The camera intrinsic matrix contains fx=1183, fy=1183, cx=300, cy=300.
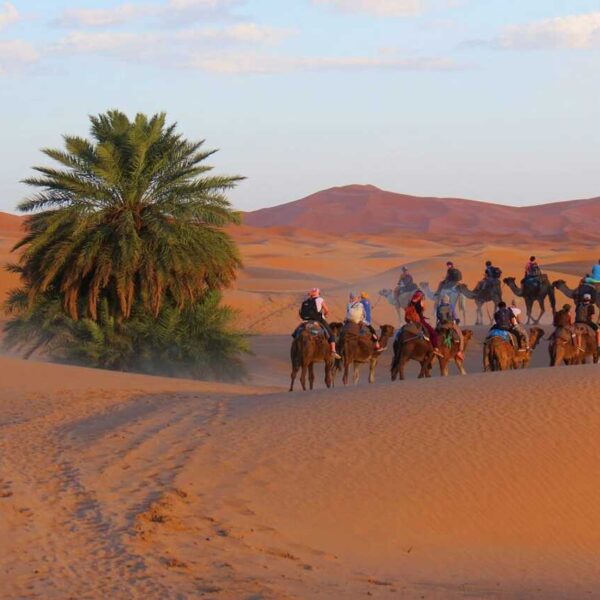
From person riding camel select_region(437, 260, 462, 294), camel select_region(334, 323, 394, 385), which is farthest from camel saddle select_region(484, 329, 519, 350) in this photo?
person riding camel select_region(437, 260, 462, 294)

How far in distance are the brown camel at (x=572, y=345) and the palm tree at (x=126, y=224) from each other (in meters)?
A: 8.49

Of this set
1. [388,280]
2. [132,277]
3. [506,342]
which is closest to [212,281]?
[132,277]

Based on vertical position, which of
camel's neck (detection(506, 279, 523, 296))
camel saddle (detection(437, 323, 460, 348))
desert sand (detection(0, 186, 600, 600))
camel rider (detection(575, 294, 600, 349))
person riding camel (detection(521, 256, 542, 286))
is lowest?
desert sand (detection(0, 186, 600, 600))

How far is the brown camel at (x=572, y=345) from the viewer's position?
1001 inches

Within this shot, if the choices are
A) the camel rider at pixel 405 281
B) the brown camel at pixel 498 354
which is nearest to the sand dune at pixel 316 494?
the brown camel at pixel 498 354

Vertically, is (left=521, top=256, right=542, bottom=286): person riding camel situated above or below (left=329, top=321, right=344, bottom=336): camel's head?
above

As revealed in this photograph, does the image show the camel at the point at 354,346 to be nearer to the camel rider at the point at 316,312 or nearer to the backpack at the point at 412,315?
the camel rider at the point at 316,312

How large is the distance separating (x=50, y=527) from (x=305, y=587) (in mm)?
2888

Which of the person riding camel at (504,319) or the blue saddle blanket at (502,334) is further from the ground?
the person riding camel at (504,319)

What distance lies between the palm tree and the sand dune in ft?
31.4

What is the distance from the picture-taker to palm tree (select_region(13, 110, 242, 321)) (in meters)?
28.0

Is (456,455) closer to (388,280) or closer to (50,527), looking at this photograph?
(50,527)

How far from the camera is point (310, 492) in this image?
13289 mm

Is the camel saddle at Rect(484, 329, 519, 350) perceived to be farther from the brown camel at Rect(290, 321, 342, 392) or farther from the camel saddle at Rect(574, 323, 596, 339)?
the brown camel at Rect(290, 321, 342, 392)
